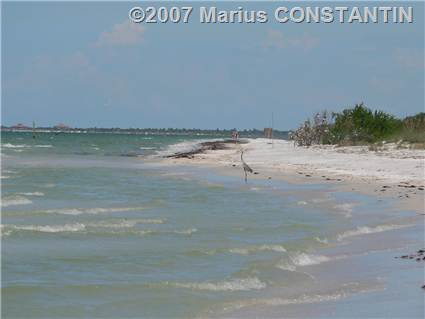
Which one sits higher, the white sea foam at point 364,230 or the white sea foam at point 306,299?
the white sea foam at point 364,230

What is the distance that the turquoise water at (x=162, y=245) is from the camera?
29.0ft

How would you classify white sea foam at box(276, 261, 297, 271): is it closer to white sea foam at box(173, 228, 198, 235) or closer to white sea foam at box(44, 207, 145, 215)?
white sea foam at box(173, 228, 198, 235)

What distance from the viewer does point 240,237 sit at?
13.7 m

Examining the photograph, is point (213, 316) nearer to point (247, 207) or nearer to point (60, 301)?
point (60, 301)

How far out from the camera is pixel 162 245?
499 inches

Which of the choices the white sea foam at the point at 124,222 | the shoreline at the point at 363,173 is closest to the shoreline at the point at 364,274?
the shoreline at the point at 363,173

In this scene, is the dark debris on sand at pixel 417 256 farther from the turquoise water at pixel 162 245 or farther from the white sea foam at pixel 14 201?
the white sea foam at pixel 14 201

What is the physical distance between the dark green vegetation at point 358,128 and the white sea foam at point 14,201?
1351 inches

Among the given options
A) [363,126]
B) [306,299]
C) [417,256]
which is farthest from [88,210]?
[363,126]

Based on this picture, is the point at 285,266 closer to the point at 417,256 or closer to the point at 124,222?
the point at 417,256

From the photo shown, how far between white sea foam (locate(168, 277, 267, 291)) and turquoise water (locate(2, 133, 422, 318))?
0.04ft

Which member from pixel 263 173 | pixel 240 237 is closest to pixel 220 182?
pixel 263 173

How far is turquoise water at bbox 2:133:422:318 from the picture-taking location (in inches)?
348

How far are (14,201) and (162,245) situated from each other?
834 centimetres
